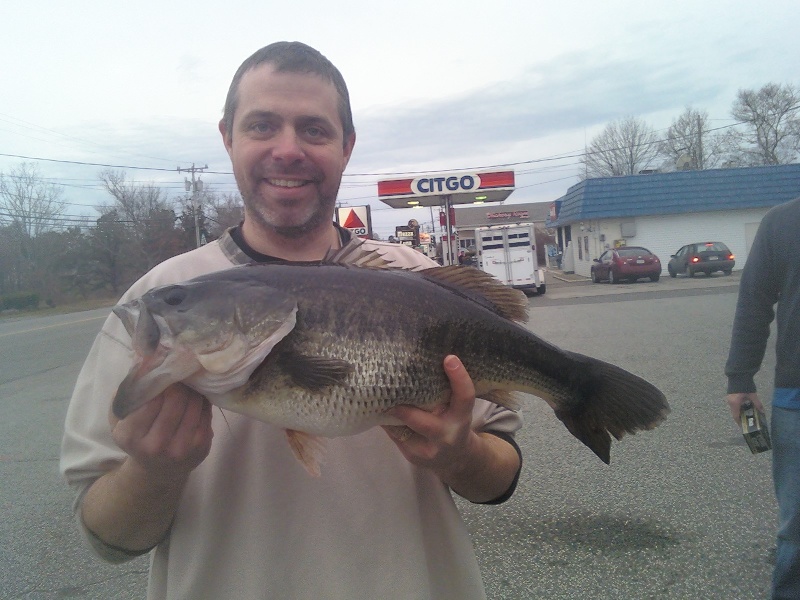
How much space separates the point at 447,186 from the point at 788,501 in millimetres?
16928

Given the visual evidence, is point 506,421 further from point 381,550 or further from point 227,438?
point 227,438

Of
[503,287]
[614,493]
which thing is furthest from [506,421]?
[614,493]

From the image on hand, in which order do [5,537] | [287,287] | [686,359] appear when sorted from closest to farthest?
[287,287] → [5,537] → [686,359]

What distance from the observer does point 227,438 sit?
1772 mm

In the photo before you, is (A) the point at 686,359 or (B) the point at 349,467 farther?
(A) the point at 686,359

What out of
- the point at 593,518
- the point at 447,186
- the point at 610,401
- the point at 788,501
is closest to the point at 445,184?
the point at 447,186

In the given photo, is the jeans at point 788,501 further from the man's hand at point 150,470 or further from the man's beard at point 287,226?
the man's hand at point 150,470

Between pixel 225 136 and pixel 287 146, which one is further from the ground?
pixel 225 136

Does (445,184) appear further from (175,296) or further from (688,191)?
(175,296)

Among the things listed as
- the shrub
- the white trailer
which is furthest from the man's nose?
the shrub

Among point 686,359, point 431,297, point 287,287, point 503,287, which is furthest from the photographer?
point 686,359

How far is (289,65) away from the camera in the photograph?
1957 mm

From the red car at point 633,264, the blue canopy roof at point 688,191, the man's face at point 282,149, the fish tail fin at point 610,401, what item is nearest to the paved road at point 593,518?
the fish tail fin at point 610,401

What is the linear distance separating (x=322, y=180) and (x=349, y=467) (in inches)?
38.5
